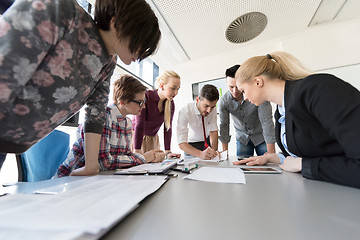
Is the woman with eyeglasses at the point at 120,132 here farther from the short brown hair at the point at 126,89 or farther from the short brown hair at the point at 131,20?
the short brown hair at the point at 131,20

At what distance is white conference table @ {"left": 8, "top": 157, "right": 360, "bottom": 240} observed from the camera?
221mm

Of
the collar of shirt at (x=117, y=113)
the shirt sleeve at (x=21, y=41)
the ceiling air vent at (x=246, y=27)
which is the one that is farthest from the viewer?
the ceiling air vent at (x=246, y=27)

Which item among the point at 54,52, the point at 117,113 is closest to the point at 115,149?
the point at 117,113

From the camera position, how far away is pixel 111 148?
3.18ft

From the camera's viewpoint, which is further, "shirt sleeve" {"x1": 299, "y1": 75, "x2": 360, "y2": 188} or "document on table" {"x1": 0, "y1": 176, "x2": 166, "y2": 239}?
"shirt sleeve" {"x1": 299, "y1": 75, "x2": 360, "y2": 188}

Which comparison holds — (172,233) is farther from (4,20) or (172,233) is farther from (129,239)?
(4,20)

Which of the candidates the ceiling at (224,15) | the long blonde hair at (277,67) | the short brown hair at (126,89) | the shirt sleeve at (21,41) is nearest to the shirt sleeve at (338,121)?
the long blonde hair at (277,67)

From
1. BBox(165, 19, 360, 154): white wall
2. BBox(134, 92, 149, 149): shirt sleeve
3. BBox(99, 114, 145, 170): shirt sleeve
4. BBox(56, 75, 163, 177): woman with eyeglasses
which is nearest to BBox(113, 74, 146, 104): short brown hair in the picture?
BBox(56, 75, 163, 177): woman with eyeglasses

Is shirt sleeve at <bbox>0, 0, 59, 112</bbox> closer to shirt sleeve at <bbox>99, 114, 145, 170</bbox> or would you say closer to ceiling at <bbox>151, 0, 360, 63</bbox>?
shirt sleeve at <bbox>99, 114, 145, 170</bbox>

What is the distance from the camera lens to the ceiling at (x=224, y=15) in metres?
1.72

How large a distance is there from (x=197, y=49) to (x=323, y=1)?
1611 millimetres

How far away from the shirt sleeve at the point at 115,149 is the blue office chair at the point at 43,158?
31 cm

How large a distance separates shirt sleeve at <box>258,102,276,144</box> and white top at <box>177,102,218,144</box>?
18.9 inches

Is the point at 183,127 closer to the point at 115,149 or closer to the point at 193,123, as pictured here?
the point at 193,123
